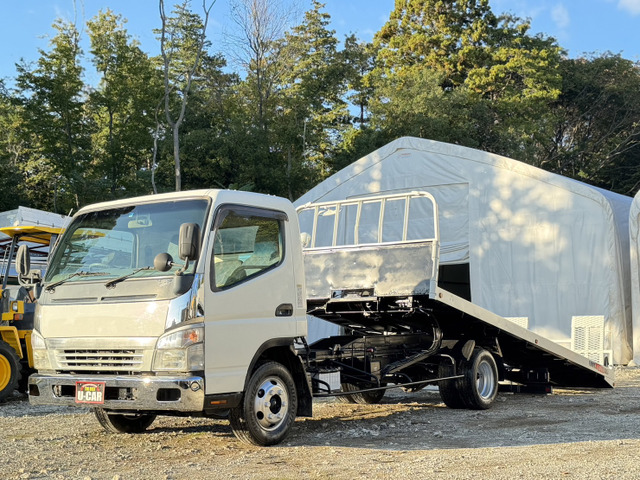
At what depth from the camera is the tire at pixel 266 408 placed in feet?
21.7

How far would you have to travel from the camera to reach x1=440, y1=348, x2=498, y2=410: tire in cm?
944

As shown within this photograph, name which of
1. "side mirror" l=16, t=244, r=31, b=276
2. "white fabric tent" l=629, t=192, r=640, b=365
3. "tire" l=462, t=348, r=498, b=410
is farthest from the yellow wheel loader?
"white fabric tent" l=629, t=192, r=640, b=365

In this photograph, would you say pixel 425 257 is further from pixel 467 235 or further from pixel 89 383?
pixel 467 235

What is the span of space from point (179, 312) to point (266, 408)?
1333 millimetres

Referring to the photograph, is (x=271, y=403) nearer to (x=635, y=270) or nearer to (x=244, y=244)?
(x=244, y=244)

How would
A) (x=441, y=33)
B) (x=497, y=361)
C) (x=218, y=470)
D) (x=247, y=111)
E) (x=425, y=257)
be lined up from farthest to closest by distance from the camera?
(x=441, y=33), (x=247, y=111), (x=497, y=361), (x=425, y=257), (x=218, y=470)

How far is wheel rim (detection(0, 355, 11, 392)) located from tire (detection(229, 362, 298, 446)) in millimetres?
4718

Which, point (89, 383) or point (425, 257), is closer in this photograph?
point (89, 383)

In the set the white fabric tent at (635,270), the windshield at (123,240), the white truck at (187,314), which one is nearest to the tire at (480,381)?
the white truck at (187,314)

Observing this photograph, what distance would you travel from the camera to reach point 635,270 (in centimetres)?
1499

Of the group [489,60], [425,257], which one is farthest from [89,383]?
[489,60]

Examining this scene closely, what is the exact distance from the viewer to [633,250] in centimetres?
1500

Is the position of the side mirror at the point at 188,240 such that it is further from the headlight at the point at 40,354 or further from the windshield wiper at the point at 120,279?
the headlight at the point at 40,354

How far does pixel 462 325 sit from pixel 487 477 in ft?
14.9
